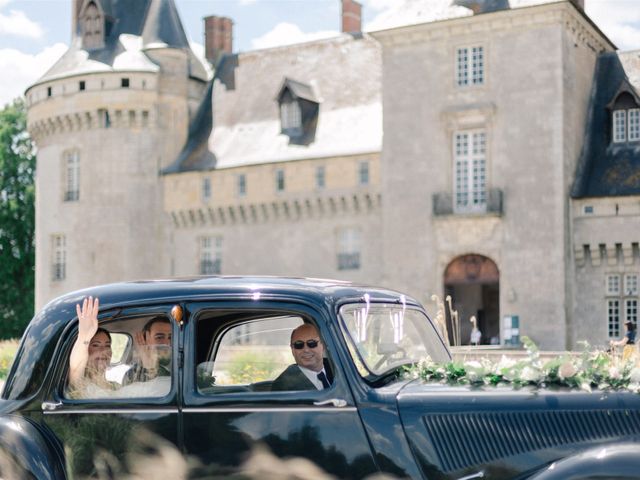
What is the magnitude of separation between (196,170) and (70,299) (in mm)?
32593

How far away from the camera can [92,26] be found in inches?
1590

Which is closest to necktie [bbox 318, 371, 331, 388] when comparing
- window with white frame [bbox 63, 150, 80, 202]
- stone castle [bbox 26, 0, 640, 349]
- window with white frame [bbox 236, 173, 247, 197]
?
stone castle [bbox 26, 0, 640, 349]

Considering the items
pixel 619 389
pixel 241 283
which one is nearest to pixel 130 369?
pixel 241 283

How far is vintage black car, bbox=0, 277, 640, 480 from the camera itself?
14.4ft

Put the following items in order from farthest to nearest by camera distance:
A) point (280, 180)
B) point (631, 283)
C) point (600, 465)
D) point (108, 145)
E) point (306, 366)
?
1. point (108, 145)
2. point (280, 180)
3. point (631, 283)
4. point (306, 366)
5. point (600, 465)

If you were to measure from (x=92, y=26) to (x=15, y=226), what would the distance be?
38.9 feet

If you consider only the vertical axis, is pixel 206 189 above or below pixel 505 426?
above

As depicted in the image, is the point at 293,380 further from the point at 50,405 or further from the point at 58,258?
the point at 58,258

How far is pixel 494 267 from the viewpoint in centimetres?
3094

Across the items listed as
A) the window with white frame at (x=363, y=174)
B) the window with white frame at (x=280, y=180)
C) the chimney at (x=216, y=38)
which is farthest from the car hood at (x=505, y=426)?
the chimney at (x=216, y=38)

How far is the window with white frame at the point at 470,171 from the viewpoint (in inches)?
1222

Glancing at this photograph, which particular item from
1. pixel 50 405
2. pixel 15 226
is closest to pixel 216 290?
pixel 50 405

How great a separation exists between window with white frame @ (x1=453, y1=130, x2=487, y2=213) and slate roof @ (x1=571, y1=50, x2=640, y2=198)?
105 inches

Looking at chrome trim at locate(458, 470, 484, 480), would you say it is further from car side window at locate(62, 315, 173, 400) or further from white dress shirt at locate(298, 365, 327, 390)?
car side window at locate(62, 315, 173, 400)
